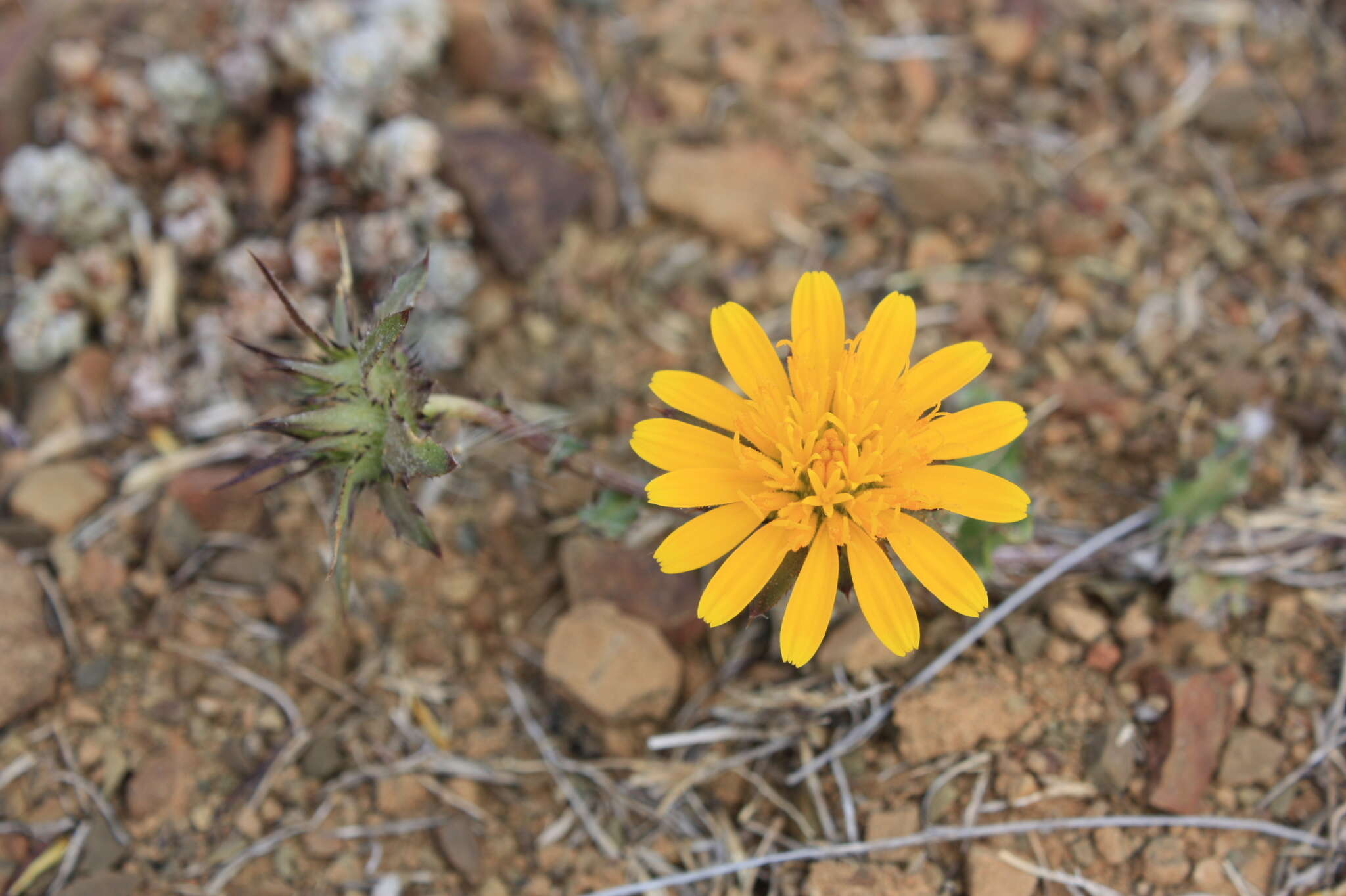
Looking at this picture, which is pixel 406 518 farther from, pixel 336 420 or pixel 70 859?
pixel 70 859

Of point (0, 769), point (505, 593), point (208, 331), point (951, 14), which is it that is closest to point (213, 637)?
point (0, 769)

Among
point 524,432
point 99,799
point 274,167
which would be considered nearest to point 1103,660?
point 524,432

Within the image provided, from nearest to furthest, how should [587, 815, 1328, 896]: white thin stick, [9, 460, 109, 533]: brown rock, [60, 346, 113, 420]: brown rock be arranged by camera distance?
[587, 815, 1328, 896]: white thin stick < [9, 460, 109, 533]: brown rock < [60, 346, 113, 420]: brown rock

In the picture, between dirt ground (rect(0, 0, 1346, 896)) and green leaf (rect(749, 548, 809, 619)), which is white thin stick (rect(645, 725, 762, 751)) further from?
green leaf (rect(749, 548, 809, 619))

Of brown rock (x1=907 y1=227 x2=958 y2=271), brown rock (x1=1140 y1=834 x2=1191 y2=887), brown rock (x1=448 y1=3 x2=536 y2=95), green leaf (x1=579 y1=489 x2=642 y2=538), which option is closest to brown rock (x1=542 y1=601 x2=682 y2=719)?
green leaf (x1=579 y1=489 x2=642 y2=538)

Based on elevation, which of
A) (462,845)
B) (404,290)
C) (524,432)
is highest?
(404,290)

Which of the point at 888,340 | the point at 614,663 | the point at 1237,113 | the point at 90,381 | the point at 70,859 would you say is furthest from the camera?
the point at 1237,113

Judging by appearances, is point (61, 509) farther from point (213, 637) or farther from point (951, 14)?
point (951, 14)
